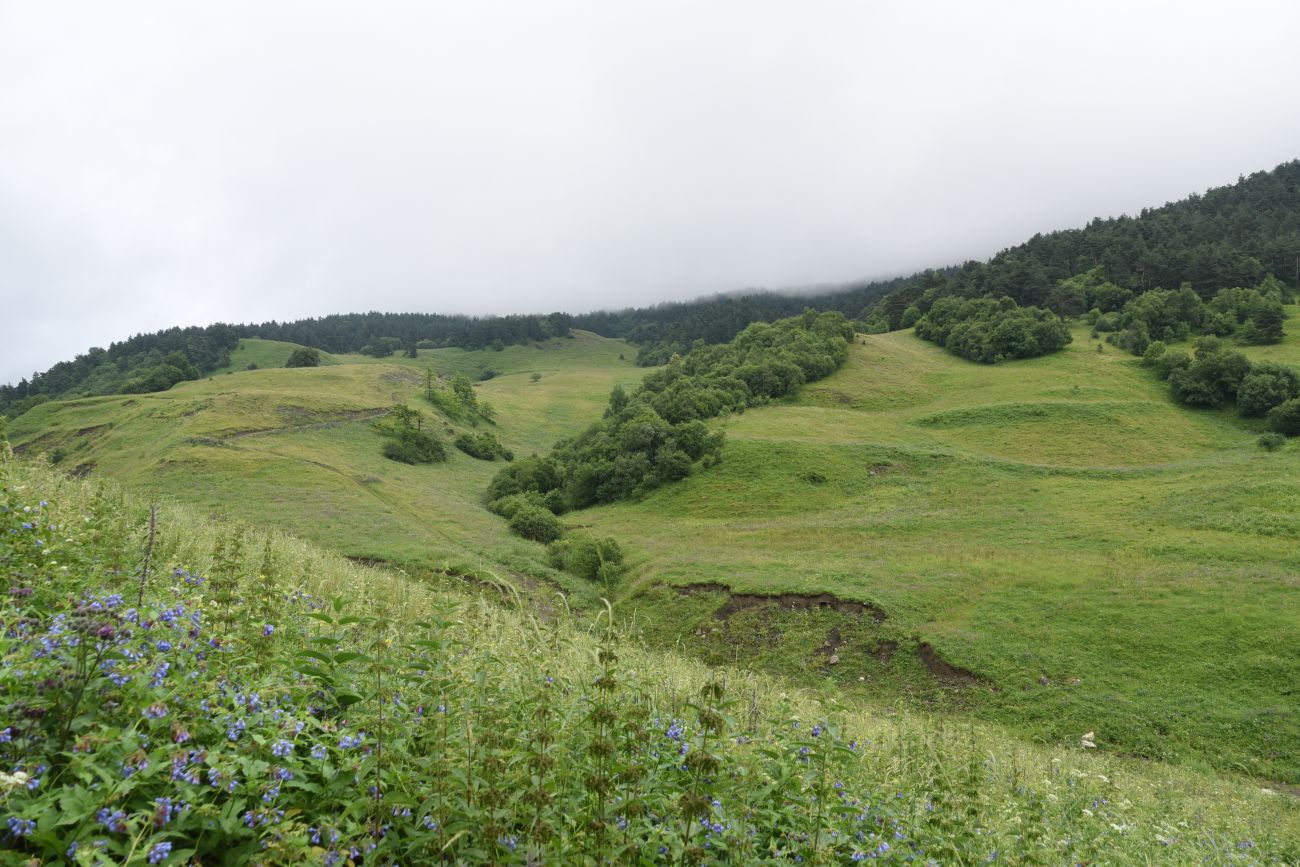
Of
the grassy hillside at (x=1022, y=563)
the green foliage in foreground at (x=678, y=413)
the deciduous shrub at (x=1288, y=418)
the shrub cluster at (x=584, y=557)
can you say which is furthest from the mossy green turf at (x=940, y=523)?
the deciduous shrub at (x=1288, y=418)

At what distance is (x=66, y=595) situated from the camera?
4.75 m

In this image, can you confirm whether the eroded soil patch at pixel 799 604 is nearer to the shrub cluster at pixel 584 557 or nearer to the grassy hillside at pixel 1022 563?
the grassy hillside at pixel 1022 563

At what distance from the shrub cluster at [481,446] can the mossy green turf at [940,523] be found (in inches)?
126

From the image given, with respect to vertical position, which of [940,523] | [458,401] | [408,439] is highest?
[458,401]

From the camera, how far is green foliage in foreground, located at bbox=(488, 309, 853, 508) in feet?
203

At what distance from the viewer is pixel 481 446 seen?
89.1 metres

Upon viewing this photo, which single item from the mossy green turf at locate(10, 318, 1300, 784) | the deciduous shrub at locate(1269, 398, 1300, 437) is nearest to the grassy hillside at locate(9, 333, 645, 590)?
the mossy green turf at locate(10, 318, 1300, 784)

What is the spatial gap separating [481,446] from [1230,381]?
9232 centimetres

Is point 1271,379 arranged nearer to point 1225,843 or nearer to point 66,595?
point 1225,843

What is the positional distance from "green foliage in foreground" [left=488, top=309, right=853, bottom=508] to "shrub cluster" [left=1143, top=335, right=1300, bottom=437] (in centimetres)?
3883

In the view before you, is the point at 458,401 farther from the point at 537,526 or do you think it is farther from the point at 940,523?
the point at 940,523

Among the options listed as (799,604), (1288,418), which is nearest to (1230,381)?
(1288,418)

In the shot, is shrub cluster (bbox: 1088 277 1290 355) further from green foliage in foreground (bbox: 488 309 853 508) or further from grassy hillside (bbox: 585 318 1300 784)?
green foliage in foreground (bbox: 488 309 853 508)

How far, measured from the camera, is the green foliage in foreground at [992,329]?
291ft
